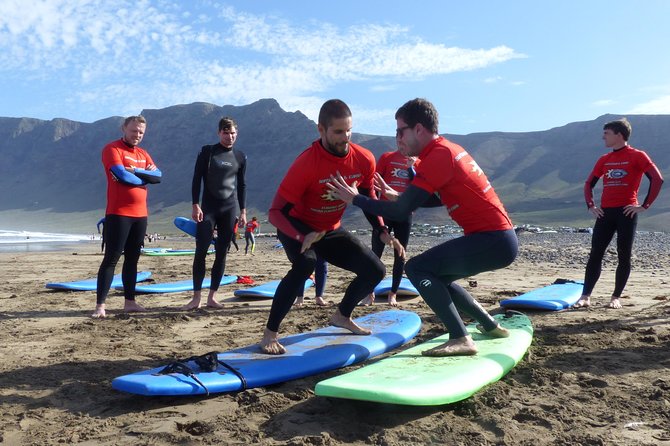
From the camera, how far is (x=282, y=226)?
13.1 ft

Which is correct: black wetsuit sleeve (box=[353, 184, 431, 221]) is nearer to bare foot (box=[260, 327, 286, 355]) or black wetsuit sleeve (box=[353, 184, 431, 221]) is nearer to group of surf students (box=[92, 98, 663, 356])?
group of surf students (box=[92, 98, 663, 356])

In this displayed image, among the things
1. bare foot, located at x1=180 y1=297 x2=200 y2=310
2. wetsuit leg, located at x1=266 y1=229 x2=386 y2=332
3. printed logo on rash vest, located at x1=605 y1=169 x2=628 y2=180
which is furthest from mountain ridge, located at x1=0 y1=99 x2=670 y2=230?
wetsuit leg, located at x1=266 y1=229 x2=386 y2=332

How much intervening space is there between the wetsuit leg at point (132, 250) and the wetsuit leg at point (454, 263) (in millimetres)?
3264

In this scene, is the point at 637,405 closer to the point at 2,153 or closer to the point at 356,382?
the point at 356,382

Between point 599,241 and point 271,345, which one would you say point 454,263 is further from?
point 599,241

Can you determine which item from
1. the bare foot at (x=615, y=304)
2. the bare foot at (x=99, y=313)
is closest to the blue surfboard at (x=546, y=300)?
the bare foot at (x=615, y=304)

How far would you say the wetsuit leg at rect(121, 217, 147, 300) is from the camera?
5.87 meters

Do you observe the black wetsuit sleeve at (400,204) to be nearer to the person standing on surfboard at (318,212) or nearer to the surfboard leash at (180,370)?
the person standing on surfboard at (318,212)

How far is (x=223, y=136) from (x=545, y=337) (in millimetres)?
3864

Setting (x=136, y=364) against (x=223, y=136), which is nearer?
(x=136, y=364)

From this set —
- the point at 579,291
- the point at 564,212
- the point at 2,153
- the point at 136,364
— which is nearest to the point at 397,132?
the point at 136,364

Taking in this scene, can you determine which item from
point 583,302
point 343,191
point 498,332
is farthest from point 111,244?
point 583,302

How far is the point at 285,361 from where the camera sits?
11.9 ft

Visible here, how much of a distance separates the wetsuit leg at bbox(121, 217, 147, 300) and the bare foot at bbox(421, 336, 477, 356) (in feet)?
11.4
